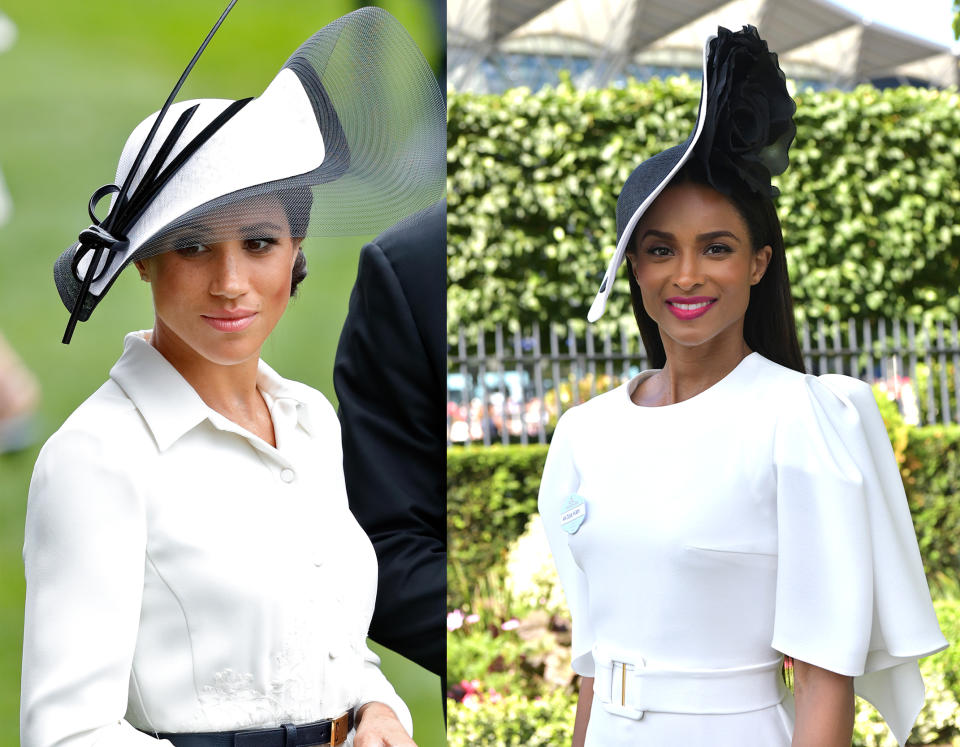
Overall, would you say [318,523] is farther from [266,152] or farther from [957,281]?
[957,281]

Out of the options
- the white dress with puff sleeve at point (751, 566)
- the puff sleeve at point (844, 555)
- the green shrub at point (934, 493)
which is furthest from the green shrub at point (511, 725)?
the puff sleeve at point (844, 555)

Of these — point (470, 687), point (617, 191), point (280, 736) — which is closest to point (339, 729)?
point (280, 736)

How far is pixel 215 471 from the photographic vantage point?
64.9 inches

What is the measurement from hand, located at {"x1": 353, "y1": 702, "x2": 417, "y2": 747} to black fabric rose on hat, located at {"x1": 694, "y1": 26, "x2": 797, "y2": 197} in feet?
3.81

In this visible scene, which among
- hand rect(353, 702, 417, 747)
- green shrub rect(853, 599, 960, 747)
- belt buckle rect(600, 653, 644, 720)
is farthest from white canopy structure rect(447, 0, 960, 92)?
hand rect(353, 702, 417, 747)

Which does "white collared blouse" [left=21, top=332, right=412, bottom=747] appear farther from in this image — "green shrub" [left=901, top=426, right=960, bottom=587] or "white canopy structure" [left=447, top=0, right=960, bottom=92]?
"green shrub" [left=901, top=426, right=960, bottom=587]

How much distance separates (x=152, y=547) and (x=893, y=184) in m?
4.03

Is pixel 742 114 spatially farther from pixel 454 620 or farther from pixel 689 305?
pixel 454 620

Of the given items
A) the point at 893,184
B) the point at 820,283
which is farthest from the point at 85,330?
the point at 893,184

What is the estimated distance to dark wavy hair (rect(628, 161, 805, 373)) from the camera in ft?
6.89

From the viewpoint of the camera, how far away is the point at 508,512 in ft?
15.0

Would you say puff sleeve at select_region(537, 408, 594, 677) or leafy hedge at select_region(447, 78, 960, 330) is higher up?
leafy hedge at select_region(447, 78, 960, 330)

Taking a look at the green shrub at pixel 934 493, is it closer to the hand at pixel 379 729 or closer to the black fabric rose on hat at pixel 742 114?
the black fabric rose on hat at pixel 742 114

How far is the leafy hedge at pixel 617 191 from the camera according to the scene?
461 cm
